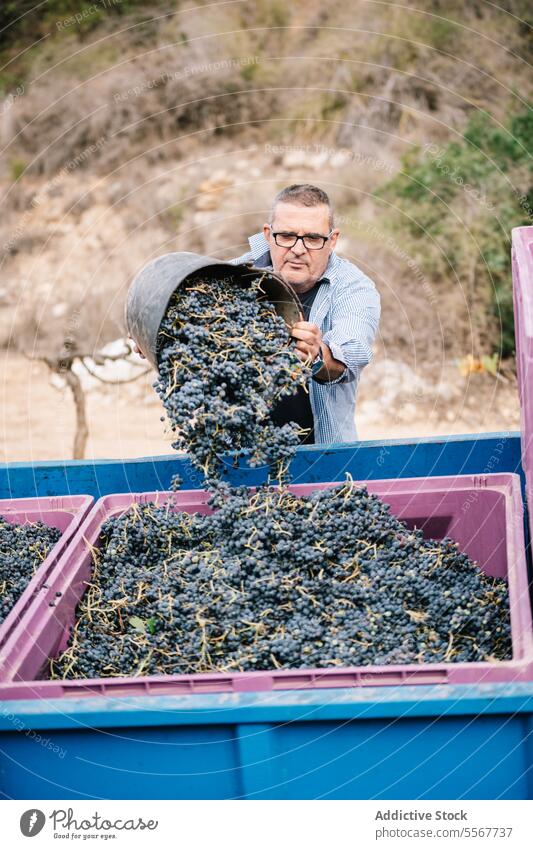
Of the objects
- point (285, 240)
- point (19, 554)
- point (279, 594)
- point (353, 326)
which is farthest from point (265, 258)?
point (279, 594)

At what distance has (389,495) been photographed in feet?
9.98

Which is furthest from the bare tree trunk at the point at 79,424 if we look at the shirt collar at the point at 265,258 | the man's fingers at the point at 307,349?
the man's fingers at the point at 307,349

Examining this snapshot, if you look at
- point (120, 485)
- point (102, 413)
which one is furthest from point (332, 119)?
point (120, 485)

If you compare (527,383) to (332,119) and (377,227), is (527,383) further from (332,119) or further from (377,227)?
(332,119)

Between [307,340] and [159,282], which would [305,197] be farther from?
[159,282]

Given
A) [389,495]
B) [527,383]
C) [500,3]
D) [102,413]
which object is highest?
[500,3]

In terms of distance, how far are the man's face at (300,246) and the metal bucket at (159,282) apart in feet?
2.29

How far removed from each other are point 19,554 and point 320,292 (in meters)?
1.63

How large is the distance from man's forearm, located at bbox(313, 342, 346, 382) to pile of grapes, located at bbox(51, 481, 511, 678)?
0.50 m

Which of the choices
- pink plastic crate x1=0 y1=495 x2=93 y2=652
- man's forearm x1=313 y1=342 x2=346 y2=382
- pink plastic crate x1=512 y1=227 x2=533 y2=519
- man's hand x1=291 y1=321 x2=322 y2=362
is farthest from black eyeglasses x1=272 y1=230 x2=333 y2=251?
pink plastic crate x1=0 y1=495 x2=93 y2=652

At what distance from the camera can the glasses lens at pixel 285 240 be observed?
368 cm

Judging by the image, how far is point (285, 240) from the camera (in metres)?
3.68

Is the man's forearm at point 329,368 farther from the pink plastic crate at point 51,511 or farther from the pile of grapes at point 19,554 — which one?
the pile of grapes at point 19,554
